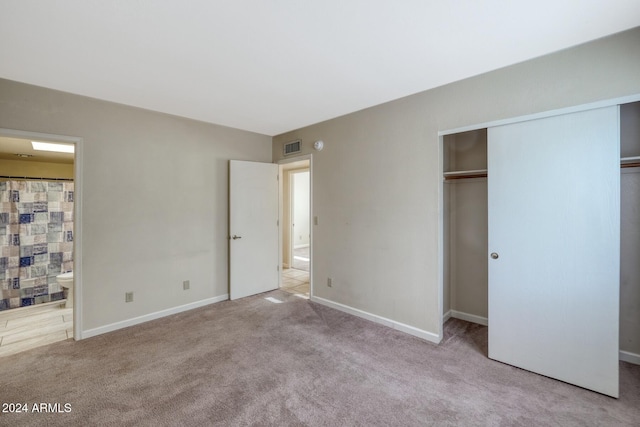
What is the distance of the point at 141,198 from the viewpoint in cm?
339

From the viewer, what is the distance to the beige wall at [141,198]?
2.95m

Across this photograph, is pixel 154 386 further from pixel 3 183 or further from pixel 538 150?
pixel 3 183

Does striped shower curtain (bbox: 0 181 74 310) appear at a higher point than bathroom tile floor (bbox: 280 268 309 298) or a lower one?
higher

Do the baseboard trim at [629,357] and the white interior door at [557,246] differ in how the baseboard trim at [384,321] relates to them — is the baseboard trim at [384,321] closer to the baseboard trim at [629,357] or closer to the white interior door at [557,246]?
the white interior door at [557,246]

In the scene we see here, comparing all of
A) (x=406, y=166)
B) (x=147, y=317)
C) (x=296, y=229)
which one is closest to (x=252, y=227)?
(x=147, y=317)

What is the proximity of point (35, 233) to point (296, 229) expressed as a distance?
5901 mm

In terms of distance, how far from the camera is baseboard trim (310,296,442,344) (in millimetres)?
2906

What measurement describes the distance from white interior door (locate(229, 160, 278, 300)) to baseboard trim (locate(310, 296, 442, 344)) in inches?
37.3

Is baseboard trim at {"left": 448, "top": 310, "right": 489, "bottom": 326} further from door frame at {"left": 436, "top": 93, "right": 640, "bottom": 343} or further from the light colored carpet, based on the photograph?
the light colored carpet

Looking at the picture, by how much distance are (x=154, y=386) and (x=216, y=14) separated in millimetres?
2612

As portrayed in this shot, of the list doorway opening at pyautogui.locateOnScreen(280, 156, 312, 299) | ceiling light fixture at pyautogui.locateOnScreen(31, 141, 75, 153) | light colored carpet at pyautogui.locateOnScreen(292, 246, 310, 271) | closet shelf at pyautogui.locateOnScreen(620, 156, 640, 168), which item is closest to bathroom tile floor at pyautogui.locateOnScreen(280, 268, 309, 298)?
doorway opening at pyautogui.locateOnScreen(280, 156, 312, 299)

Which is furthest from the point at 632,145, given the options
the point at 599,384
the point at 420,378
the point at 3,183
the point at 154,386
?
the point at 3,183

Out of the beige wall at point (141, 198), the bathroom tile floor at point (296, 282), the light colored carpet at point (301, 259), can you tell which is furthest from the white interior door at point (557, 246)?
the light colored carpet at point (301, 259)

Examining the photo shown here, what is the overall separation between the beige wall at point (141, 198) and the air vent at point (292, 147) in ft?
2.30
